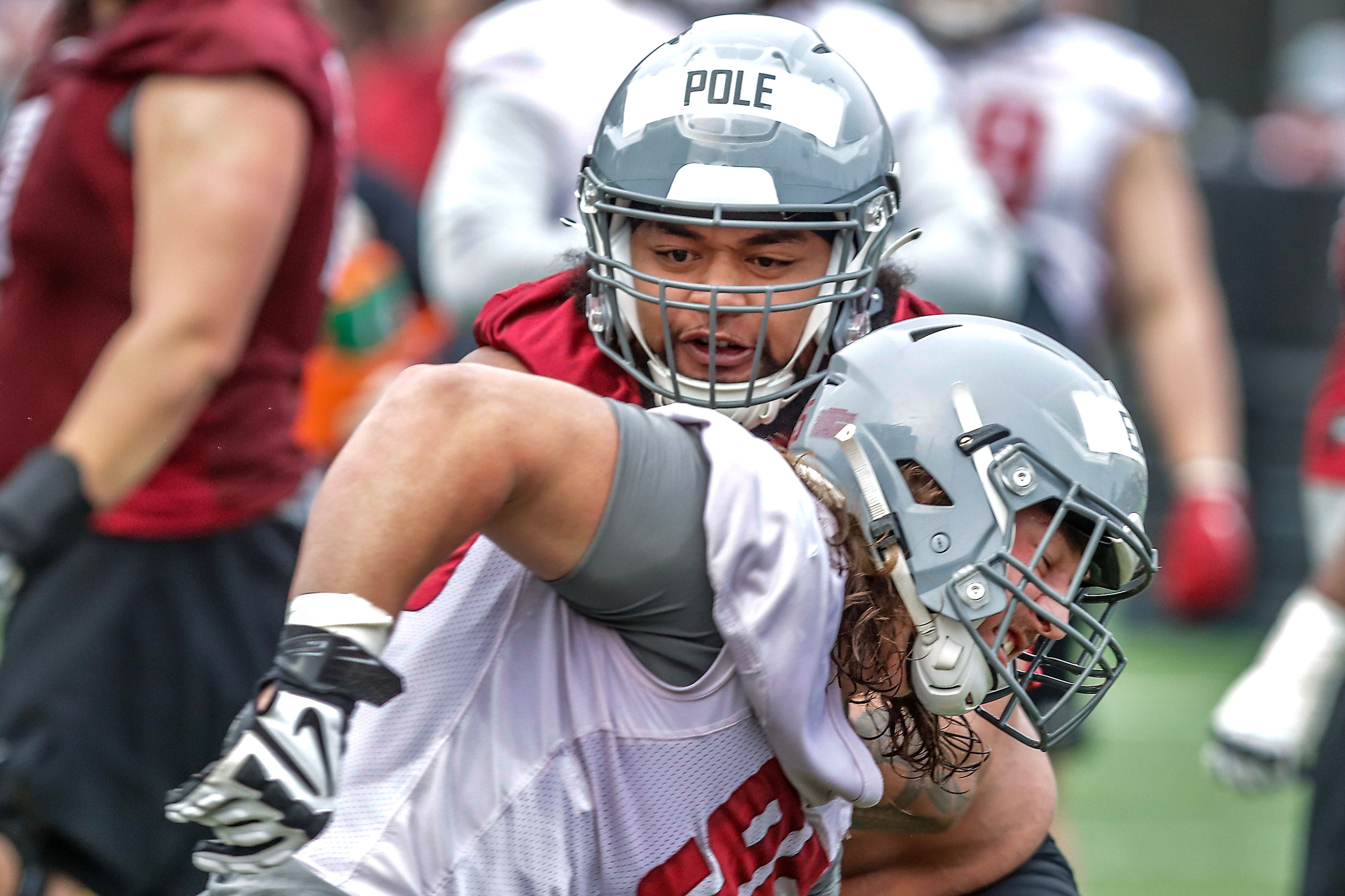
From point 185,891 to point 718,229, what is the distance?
1.46 meters

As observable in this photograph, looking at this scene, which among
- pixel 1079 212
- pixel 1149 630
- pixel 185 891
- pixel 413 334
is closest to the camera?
pixel 185 891

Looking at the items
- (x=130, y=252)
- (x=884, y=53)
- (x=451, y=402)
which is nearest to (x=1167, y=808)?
(x=884, y=53)

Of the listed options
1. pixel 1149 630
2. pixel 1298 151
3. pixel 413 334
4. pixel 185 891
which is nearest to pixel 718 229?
pixel 185 891

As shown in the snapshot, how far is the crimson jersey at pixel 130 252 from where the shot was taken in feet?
9.97

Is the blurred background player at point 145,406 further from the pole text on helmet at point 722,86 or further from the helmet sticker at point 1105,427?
the helmet sticker at point 1105,427

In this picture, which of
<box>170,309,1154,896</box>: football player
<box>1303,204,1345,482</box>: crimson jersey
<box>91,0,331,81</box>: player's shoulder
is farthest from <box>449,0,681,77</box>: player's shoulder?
<box>170,309,1154,896</box>: football player

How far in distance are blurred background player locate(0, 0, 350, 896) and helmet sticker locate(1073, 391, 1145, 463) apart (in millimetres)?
1552

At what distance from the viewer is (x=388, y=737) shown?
1797 mm

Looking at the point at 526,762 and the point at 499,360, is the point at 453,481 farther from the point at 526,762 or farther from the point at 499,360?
the point at 499,360

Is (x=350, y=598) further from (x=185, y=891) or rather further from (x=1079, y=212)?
(x=1079, y=212)

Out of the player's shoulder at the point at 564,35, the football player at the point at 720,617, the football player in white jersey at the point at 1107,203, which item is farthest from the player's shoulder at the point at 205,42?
the football player in white jersey at the point at 1107,203

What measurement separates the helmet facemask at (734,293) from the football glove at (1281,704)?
1.38 metres

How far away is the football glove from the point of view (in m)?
3.34

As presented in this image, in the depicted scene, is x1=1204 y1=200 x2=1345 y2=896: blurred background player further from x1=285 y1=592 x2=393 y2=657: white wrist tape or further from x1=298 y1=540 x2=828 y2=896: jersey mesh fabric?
x1=285 y1=592 x2=393 y2=657: white wrist tape
